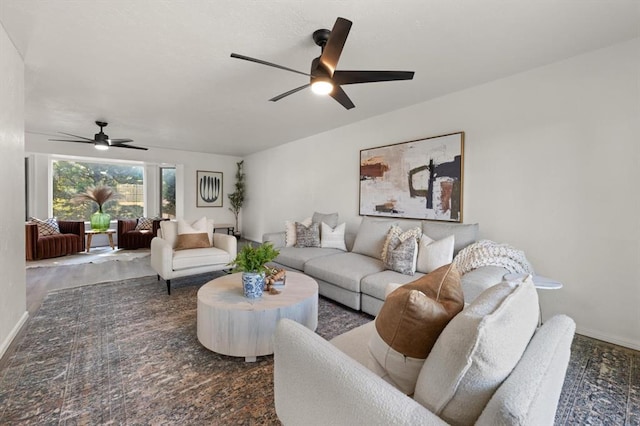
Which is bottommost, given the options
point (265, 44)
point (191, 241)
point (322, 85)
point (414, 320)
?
point (191, 241)

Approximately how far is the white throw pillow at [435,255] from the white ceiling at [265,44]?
1.71 m

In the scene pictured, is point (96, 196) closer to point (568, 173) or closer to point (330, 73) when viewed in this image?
point (330, 73)

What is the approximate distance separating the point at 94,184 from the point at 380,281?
7784mm

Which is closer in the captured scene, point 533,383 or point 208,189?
point 533,383

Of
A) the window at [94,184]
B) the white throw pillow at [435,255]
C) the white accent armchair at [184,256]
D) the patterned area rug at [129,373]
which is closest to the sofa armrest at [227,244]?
the white accent armchair at [184,256]

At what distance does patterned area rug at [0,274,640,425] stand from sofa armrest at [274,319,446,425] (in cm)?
62

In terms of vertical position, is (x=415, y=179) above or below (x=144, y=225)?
above

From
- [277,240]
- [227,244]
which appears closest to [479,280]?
[277,240]

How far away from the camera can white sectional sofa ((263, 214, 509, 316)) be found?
93.3 inches

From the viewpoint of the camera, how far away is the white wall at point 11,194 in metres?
2.12

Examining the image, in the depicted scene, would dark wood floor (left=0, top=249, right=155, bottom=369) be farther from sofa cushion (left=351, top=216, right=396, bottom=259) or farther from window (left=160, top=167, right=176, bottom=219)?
sofa cushion (left=351, top=216, right=396, bottom=259)

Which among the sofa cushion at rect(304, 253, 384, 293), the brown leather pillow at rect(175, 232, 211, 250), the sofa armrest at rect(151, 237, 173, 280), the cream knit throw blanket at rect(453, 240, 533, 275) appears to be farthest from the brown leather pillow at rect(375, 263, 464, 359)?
the brown leather pillow at rect(175, 232, 211, 250)

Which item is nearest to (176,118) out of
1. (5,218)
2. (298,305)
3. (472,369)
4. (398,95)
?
(5,218)

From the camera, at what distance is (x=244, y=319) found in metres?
1.99
